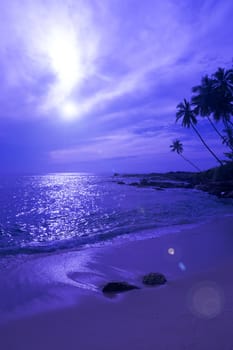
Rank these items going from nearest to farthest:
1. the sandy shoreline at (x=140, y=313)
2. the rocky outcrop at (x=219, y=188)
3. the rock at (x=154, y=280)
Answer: the sandy shoreline at (x=140, y=313), the rock at (x=154, y=280), the rocky outcrop at (x=219, y=188)

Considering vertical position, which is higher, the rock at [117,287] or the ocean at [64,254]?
the rock at [117,287]

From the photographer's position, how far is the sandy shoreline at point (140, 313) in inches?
133

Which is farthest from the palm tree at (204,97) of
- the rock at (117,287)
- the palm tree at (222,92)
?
the rock at (117,287)

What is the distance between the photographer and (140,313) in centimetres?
406

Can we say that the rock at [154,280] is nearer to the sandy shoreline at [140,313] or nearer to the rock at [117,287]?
the sandy shoreline at [140,313]

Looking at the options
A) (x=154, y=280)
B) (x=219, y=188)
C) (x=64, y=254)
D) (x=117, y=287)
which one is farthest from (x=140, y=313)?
(x=219, y=188)

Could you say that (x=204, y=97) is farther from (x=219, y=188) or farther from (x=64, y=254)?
(x=64, y=254)

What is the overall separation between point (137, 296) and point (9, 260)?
4.79 meters

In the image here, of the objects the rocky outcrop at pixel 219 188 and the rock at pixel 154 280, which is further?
the rocky outcrop at pixel 219 188

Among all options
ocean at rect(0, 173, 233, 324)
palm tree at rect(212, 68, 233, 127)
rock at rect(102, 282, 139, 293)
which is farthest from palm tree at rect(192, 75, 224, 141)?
rock at rect(102, 282, 139, 293)

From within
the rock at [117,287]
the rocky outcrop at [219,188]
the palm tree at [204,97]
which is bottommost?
the rock at [117,287]

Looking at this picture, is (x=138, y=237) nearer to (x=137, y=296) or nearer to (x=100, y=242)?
(x=100, y=242)

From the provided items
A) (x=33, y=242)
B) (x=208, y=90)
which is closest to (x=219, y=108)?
(x=208, y=90)

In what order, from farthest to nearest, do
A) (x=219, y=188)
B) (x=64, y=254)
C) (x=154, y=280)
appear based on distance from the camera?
(x=219, y=188), (x=64, y=254), (x=154, y=280)
